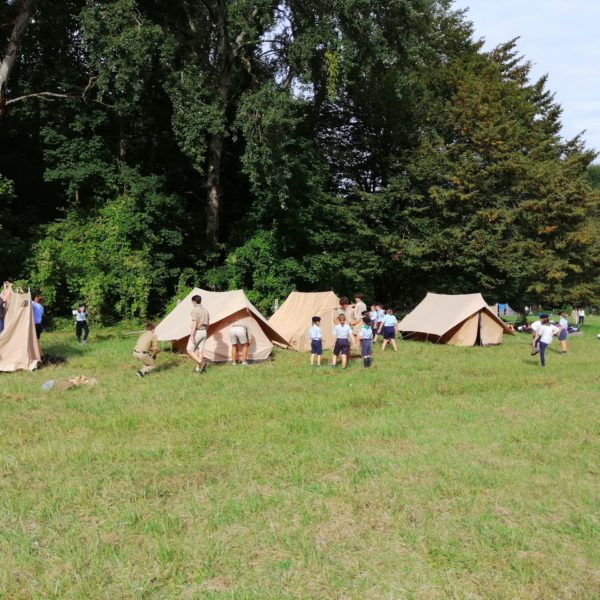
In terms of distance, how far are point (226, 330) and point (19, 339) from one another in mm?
4528

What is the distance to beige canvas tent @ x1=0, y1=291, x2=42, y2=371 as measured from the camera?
1189cm

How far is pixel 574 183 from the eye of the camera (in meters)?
27.0

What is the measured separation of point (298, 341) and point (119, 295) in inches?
363

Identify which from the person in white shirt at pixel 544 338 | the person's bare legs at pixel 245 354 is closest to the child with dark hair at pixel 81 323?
the person's bare legs at pixel 245 354

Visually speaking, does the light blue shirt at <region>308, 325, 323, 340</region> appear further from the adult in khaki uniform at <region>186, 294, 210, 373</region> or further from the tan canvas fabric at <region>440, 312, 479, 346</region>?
the tan canvas fabric at <region>440, 312, 479, 346</region>

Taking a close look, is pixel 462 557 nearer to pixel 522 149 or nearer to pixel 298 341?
pixel 298 341

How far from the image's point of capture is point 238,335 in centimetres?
1305

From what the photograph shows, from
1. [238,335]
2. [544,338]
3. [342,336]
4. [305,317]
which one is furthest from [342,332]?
[544,338]

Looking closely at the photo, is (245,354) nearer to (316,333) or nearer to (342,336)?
(316,333)

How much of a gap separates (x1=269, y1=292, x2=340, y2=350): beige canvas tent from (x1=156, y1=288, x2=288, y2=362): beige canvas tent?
0.94 metres

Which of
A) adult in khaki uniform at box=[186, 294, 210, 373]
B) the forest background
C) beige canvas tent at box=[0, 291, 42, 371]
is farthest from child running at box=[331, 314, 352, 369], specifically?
the forest background

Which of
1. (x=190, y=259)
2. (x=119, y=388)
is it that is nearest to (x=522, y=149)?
(x=190, y=259)

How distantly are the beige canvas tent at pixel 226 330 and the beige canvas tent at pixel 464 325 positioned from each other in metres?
6.26

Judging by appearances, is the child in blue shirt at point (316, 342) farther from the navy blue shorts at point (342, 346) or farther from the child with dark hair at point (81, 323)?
the child with dark hair at point (81, 323)
